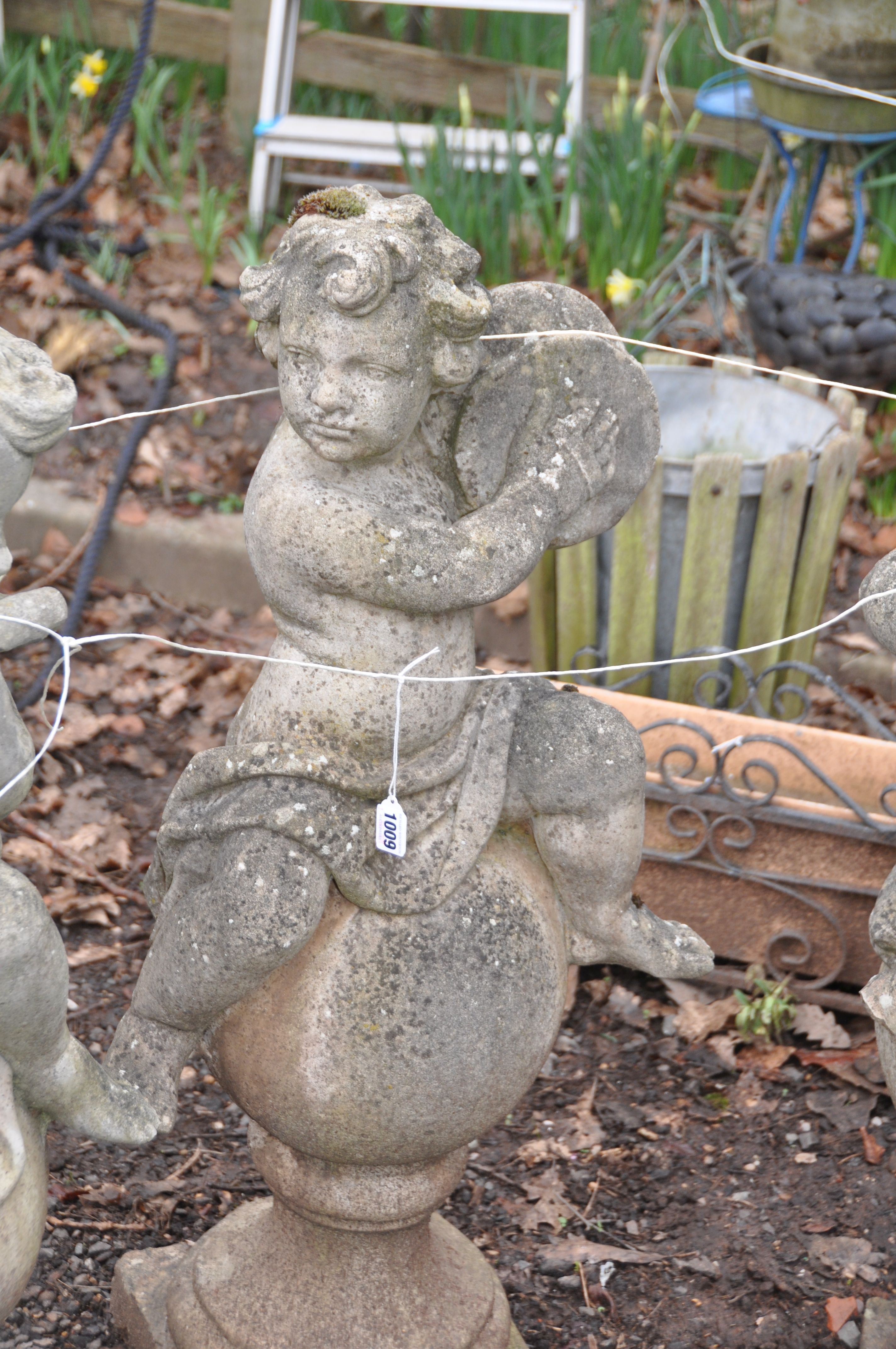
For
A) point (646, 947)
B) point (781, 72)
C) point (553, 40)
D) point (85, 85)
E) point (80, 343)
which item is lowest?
point (80, 343)

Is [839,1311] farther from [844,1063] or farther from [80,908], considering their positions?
[80,908]

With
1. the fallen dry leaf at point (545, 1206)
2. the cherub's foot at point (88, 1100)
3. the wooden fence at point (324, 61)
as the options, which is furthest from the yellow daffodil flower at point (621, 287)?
the cherub's foot at point (88, 1100)

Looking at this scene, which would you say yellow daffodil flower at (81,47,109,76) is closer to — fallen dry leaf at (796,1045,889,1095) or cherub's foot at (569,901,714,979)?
fallen dry leaf at (796,1045,889,1095)

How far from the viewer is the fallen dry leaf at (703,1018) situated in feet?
10.6

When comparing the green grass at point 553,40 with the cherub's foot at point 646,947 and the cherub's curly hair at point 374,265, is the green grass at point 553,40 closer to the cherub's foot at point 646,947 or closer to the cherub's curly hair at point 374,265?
the cherub's curly hair at point 374,265

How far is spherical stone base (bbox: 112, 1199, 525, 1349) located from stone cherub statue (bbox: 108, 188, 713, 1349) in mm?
170

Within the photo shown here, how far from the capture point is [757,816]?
321 cm

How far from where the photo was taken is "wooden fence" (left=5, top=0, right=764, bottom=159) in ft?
18.9

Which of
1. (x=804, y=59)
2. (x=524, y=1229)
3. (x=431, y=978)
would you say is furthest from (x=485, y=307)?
(x=804, y=59)

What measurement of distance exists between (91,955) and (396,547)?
1.80 metres

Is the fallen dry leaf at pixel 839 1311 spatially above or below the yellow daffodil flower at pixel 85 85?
below

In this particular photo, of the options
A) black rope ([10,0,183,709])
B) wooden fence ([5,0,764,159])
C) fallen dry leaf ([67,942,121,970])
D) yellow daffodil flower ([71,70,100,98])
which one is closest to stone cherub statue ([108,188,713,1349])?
fallen dry leaf ([67,942,121,970])

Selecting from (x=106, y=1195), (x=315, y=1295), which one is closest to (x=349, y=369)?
(x=315, y=1295)

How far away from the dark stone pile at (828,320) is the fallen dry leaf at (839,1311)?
2766mm
